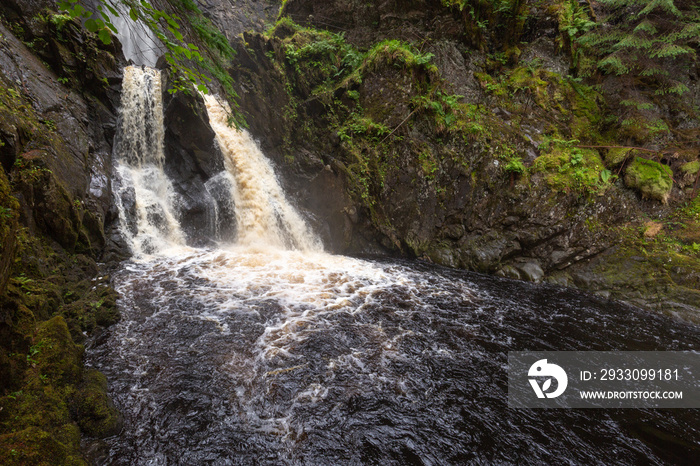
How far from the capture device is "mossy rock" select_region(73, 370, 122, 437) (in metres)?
3.03

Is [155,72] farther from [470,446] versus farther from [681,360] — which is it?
[681,360]

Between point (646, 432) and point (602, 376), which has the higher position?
point (602, 376)

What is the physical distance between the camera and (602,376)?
15.3 feet

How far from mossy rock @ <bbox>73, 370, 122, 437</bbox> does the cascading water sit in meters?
0.14

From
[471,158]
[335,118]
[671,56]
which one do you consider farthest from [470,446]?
[671,56]

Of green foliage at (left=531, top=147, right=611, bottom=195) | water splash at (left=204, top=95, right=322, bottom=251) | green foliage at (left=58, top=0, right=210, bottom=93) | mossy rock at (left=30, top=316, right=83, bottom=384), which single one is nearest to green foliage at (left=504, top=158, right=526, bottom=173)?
green foliage at (left=531, top=147, right=611, bottom=195)

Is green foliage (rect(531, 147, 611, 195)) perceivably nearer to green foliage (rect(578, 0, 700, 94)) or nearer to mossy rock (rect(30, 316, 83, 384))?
green foliage (rect(578, 0, 700, 94))

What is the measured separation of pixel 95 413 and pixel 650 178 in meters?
14.5

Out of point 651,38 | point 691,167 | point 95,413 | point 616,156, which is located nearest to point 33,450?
point 95,413

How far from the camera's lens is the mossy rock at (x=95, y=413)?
303 centimetres

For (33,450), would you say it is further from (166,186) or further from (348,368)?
(166,186)

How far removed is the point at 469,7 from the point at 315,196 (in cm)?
1057

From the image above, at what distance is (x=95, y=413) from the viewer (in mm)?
3100

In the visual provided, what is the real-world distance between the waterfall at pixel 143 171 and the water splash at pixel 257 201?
2.19 m
